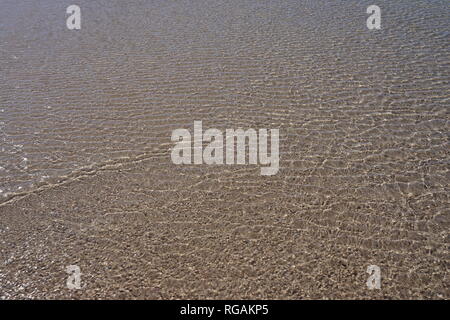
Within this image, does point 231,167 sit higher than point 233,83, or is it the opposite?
point 233,83

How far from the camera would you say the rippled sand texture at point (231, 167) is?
3.32 m

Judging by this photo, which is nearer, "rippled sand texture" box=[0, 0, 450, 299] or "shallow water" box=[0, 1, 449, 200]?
"rippled sand texture" box=[0, 0, 450, 299]

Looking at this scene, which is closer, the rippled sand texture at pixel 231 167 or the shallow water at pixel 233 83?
the rippled sand texture at pixel 231 167

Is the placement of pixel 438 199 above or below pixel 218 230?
above

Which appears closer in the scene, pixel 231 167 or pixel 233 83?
pixel 231 167

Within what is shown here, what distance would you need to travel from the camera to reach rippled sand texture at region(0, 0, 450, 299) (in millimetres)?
3320

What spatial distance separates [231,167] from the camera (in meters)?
4.48

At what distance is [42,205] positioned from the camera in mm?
4043

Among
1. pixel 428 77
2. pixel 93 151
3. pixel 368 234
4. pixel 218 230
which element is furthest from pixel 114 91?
pixel 428 77
